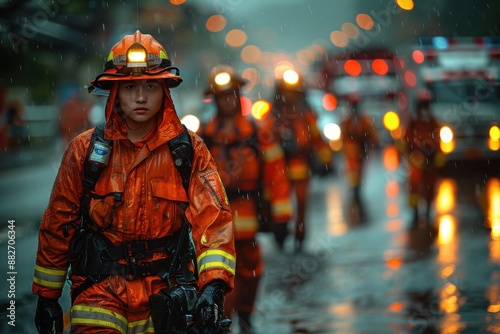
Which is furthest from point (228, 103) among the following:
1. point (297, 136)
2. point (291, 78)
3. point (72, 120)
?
point (72, 120)

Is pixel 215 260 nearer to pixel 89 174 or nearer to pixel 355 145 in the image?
pixel 89 174

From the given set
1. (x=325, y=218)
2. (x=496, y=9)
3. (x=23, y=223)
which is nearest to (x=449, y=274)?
(x=325, y=218)

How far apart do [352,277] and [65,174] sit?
5589mm

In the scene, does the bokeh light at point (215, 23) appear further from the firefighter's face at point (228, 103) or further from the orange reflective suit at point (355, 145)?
the firefighter's face at point (228, 103)

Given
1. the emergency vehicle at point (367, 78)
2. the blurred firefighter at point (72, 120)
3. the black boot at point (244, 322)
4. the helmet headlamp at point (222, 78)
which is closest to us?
the black boot at point (244, 322)

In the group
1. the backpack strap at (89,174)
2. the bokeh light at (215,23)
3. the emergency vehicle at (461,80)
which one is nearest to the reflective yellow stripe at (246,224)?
the backpack strap at (89,174)

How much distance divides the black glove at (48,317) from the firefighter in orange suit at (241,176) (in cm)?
295

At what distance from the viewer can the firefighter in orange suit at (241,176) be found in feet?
24.2

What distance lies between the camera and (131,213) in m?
4.42

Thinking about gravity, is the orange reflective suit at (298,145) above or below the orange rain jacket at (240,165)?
above

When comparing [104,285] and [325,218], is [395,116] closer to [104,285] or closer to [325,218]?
[325,218]

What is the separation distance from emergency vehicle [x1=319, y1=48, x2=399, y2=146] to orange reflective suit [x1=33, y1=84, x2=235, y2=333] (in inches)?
1229

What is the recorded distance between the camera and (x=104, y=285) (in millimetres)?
4406

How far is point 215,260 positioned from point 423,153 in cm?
965
